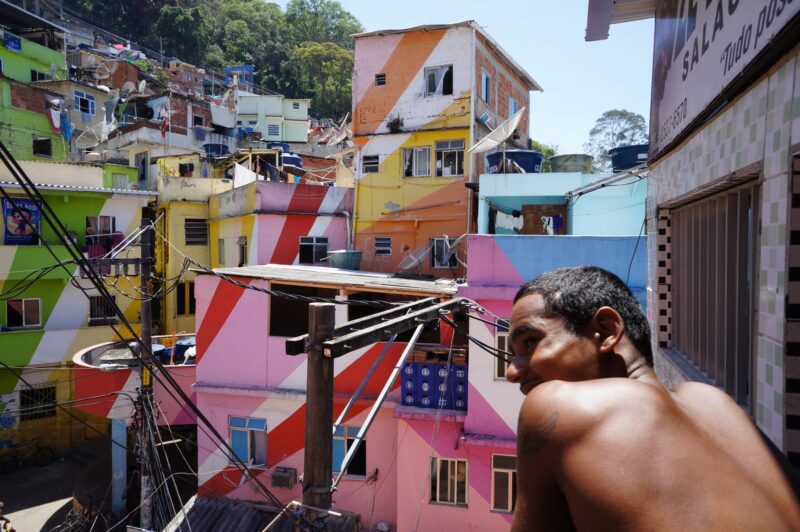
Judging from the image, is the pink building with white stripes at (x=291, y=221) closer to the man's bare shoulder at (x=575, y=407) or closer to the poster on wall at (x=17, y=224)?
the poster on wall at (x=17, y=224)

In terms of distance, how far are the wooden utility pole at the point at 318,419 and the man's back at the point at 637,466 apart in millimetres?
2739

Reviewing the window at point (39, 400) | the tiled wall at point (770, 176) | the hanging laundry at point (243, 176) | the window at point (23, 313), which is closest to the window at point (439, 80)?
the hanging laundry at point (243, 176)

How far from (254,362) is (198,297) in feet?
8.14

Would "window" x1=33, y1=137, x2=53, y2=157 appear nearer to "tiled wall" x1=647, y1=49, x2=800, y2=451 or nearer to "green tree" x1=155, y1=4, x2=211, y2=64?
"tiled wall" x1=647, y1=49, x2=800, y2=451

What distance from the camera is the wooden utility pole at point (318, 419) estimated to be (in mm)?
4164

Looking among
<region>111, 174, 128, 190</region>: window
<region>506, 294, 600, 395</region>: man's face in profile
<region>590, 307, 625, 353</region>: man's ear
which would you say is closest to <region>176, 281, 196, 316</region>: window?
<region>111, 174, 128, 190</region>: window

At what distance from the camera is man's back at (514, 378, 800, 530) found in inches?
52.7

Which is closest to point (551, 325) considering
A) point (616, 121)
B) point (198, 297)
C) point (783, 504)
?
point (783, 504)

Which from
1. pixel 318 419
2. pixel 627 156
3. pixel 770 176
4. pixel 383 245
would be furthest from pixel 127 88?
pixel 770 176

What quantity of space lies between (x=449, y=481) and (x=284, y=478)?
14.3ft

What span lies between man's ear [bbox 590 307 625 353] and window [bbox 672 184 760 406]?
5.73 feet

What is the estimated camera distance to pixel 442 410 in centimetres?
1292

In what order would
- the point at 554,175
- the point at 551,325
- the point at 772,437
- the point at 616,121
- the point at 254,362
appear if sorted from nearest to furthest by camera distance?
1. the point at 551,325
2. the point at 772,437
3. the point at 254,362
4. the point at 554,175
5. the point at 616,121

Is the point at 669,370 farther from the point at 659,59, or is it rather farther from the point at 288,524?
the point at 288,524
